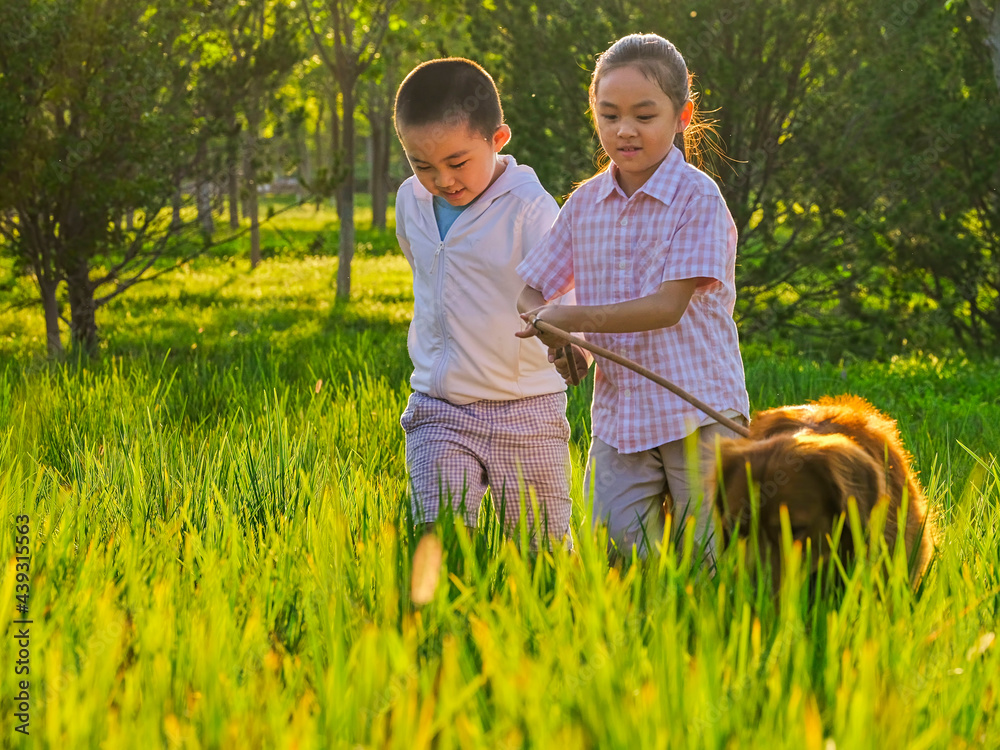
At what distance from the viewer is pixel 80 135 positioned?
7.96 metres

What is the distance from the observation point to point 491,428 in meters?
2.93

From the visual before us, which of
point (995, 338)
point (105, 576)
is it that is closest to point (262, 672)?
point (105, 576)

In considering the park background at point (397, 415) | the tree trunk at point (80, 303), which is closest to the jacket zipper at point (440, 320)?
the park background at point (397, 415)

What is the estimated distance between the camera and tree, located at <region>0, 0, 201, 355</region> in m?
7.09

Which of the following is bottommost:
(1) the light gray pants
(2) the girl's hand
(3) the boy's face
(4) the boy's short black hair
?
(1) the light gray pants

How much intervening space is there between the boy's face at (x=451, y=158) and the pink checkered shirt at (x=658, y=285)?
0.32m

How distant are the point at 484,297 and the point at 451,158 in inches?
16.2

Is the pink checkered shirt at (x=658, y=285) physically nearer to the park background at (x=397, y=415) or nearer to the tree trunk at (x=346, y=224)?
the park background at (x=397, y=415)

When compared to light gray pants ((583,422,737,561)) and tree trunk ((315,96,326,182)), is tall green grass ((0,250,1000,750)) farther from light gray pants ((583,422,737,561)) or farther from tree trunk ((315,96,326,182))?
tree trunk ((315,96,326,182))

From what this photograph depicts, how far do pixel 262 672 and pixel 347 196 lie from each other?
11980mm

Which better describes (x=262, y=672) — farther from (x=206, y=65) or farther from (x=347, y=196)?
(x=347, y=196)

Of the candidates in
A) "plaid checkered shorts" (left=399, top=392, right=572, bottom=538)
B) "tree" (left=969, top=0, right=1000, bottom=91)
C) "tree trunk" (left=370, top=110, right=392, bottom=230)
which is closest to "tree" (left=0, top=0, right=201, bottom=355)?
"plaid checkered shorts" (left=399, top=392, right=572, bottom=538)

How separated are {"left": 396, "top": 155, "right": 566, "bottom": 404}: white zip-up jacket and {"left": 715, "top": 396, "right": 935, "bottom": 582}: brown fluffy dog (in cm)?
83

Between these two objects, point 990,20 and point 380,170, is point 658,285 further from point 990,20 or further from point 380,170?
point 380,170
